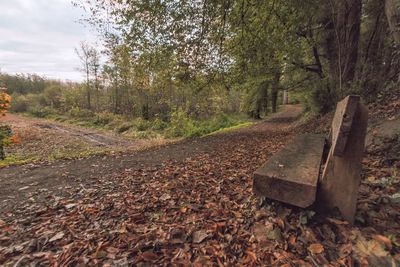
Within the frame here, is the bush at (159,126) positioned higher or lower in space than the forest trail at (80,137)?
higher

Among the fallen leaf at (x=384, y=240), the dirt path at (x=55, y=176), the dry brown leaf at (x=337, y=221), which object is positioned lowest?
the dirt path at (x=55, y=176)

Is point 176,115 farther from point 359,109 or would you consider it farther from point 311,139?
point 359,109

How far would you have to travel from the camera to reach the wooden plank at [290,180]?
1.54 meters

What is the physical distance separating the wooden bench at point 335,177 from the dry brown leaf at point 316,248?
26 cm

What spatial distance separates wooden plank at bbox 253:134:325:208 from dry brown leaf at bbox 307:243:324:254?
0.85 feet

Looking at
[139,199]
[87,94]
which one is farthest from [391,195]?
[87,94]

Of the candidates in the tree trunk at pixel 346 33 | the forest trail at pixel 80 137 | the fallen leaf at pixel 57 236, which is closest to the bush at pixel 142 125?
the forest trail at pixel 80 137

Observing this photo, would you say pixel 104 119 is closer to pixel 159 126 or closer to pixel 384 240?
pixel 159 126

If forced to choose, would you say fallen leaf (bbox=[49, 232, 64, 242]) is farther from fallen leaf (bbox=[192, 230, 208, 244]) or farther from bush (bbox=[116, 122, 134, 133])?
bush (bbox=[116, 122, 134, 133])

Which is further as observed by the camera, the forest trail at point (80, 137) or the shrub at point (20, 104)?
the shrub at point (20, 104)

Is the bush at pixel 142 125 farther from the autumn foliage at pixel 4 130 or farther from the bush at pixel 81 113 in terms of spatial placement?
the bush at pixel 81 113

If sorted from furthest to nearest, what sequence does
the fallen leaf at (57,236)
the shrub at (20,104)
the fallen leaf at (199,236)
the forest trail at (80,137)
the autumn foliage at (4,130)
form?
the shrub at (20,104) < the forest trail at (80,137) < the autumn foliage at (4,130) < the fallen leaf at (57,236) < the fallen leaf at (199,236)

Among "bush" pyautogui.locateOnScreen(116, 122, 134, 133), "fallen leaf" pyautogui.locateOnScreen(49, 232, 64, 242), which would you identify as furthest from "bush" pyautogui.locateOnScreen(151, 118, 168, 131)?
"fallen leaf" pyautogui.locateOnScreen(49, 232, 64, 242)

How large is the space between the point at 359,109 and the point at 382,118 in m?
→ 2.78
